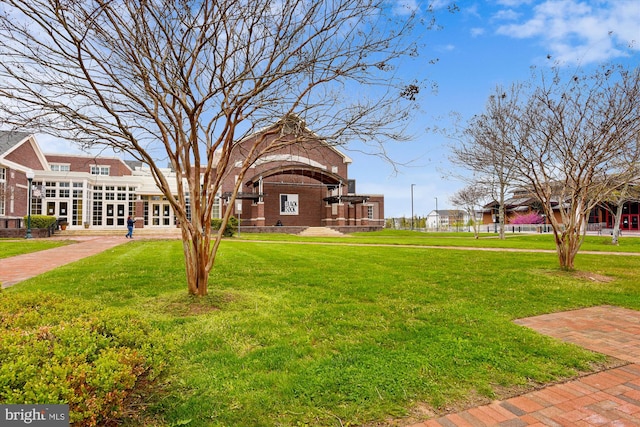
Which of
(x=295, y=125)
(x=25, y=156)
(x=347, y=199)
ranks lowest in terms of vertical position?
(x=295, y=125)

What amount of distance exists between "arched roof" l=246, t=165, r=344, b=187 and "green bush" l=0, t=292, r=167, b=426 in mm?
32633

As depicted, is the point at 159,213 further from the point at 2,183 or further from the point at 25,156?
the point at 25,156

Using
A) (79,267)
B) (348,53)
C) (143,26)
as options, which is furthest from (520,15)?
(79,267)

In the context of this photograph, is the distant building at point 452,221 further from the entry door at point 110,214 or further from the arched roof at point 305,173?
the entry door at point 110,214

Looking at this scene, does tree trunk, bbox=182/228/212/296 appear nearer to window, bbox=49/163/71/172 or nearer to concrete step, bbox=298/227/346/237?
concrete step, bbox=298/227/346/237

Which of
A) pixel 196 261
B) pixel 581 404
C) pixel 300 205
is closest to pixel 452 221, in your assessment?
pixel 300 205

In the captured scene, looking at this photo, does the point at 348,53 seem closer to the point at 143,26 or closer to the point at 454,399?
the point at 143,26

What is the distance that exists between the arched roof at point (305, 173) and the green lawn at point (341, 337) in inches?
1103

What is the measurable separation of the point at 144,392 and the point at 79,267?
9.24 metres

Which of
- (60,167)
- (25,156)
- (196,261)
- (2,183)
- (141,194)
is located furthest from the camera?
(60,167)

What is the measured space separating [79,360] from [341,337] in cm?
293

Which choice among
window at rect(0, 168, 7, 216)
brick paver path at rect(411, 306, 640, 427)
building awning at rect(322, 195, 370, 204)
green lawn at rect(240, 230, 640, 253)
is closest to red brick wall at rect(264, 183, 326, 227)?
building awning at rect(322, 195, 370, 204)

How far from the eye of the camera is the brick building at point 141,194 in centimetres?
3175

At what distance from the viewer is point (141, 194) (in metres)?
35.5
